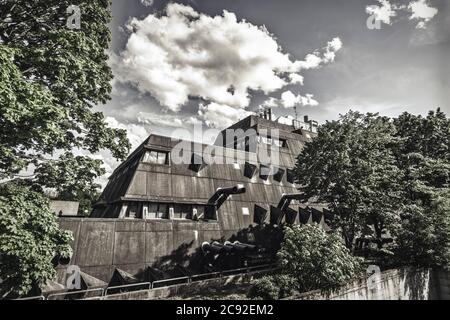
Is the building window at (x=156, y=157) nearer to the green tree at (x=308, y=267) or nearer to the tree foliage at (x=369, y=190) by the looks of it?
the tree foliage at (x=369, y=190)

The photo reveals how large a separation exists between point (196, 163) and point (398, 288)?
67.5 feet

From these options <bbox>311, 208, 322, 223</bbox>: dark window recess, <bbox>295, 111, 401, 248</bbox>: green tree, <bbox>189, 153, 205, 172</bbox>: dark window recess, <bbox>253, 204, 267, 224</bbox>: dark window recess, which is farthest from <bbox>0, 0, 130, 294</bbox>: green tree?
<bbox>311, 208, 322, 223</bbox>: dark window recess

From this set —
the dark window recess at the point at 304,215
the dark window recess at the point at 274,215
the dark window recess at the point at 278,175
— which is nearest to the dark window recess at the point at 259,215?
the dark window recess at the point at 274,215

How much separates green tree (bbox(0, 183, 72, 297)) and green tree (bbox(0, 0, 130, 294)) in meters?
0.03

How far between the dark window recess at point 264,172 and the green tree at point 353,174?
10088mm

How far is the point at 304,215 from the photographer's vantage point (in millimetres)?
30516

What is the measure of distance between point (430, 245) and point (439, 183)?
40.6 feet

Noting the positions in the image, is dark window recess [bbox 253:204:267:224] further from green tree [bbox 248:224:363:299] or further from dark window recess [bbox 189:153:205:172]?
green tree [bbox 248:224:363:299]

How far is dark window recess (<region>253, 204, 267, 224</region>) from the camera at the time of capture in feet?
87.1

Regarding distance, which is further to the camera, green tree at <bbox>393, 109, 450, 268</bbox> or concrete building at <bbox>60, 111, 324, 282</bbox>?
concrete building at <bbox>60, 111, 324, 282</bbox>

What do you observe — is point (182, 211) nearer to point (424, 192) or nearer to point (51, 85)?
point (51, 85)

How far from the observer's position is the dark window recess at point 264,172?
1222 inches

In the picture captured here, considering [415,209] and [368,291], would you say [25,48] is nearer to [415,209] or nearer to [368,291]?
[368,291]

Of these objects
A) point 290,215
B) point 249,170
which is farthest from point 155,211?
point 290,215
